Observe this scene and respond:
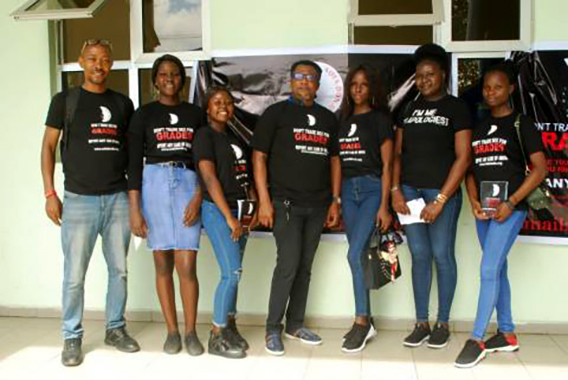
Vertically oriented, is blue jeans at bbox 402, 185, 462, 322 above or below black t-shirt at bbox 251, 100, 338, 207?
below

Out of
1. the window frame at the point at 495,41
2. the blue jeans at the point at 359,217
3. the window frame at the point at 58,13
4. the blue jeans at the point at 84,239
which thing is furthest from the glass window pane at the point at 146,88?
the window frame at the point at 495,41

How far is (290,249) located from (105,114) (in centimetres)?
132

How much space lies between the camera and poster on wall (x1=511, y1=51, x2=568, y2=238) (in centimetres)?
378

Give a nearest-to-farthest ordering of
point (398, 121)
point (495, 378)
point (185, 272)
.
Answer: point (495, 378)
point (185, 272)
point (398, 121)

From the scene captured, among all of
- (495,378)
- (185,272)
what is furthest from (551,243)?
(185,272)

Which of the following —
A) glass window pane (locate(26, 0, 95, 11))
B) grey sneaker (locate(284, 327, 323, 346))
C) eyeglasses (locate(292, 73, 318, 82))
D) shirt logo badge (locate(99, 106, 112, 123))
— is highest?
glass window pane (locate(26, 0, 95, 11))

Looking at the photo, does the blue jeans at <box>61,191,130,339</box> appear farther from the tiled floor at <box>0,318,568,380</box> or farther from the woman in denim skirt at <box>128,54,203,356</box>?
the tiled floor at <box>0,318,568,380</box>

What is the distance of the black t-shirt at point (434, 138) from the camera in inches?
136

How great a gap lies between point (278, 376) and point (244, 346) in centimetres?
41

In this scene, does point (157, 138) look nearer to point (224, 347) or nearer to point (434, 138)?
point (224, 347)

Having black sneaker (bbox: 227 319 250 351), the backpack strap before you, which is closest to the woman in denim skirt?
black sneaker (bbox: 227 319 250 351)

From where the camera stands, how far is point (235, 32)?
4.06 metres

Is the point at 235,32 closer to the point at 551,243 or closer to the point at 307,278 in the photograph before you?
the point at 307,278

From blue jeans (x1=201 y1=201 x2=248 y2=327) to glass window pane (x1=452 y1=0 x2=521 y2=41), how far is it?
1.95 metres
